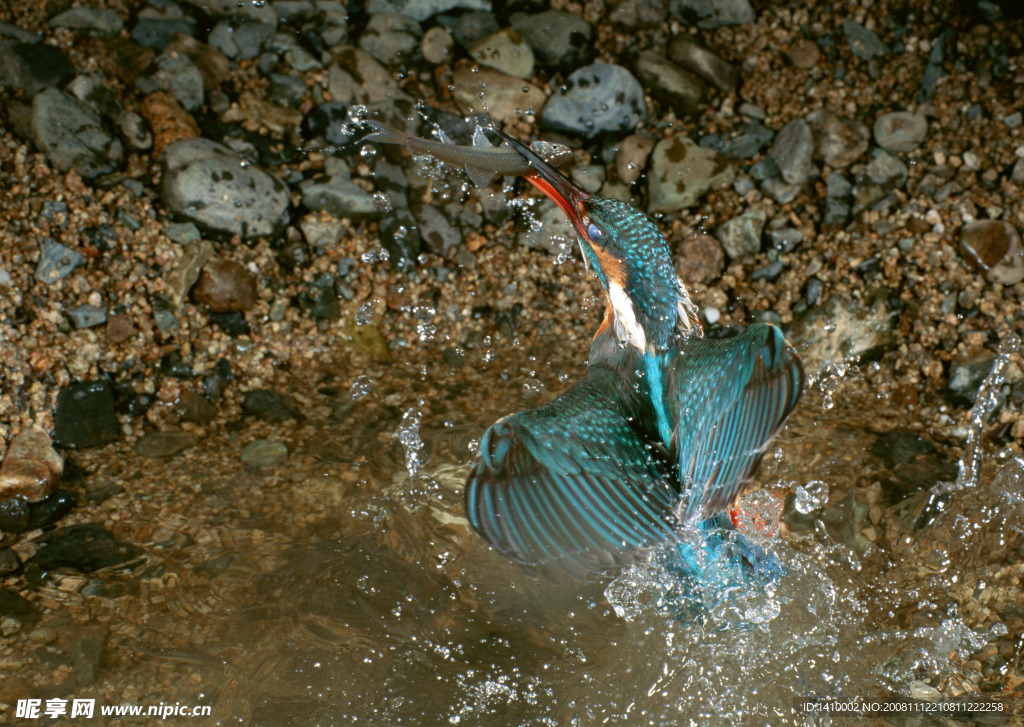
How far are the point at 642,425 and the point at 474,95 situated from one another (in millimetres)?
2225

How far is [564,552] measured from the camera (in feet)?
8.49

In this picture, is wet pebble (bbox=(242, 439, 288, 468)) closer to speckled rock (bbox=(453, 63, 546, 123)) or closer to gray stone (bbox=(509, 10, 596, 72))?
speckled rock (bbox=(453, 63, 546, 123))

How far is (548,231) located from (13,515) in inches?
108

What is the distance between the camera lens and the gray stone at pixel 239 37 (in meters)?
4.29

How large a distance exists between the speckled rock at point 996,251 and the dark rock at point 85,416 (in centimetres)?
414

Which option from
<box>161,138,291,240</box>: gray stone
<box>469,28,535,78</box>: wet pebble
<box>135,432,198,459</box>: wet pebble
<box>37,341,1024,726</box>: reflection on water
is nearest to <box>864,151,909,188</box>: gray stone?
<box>37,341,1024,726</box>: reflection on water

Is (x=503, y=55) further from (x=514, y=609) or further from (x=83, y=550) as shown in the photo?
(x=83, y=550)

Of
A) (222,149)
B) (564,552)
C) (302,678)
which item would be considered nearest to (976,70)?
(564,552)

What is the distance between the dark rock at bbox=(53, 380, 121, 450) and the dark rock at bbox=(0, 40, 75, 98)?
1460 millimetres

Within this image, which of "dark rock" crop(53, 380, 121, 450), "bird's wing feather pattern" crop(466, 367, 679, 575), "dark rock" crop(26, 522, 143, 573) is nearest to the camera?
"bird's wing feather pattern" crop(466, 367, 679, 575)

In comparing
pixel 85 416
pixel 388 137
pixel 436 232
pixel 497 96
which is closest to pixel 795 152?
pixel 497 96

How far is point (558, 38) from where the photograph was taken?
443 centimetres

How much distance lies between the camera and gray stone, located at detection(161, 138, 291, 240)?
3.87 meters

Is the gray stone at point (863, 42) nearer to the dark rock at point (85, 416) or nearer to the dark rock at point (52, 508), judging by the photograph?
the dark rock at point (85, 416)
